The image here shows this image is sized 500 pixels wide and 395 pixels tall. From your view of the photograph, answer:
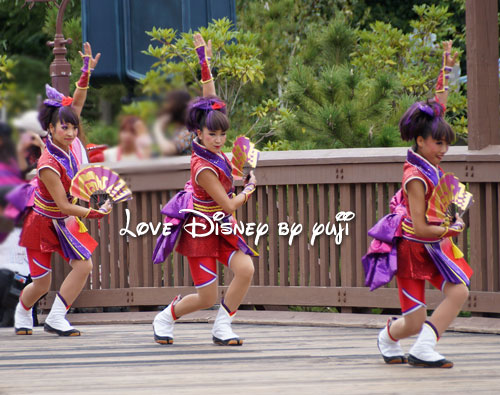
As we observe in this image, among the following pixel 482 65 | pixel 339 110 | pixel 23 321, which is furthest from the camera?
pixel 339 110

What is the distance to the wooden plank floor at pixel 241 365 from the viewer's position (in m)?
3.71

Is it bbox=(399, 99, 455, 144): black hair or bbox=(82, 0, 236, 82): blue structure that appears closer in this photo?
bbox=(399, 99, 455, 144): black hair

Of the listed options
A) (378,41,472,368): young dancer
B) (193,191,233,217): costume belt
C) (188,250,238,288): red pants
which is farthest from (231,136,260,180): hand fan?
(378,41,472,368): young dancer

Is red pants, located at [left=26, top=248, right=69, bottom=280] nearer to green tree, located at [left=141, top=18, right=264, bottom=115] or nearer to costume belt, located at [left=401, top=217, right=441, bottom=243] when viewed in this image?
costume belt, located at [left=401, top=217, right=441, bottom=243]

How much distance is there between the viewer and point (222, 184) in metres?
4.86

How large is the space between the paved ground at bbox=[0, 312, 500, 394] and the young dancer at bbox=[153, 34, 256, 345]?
0.65 ft

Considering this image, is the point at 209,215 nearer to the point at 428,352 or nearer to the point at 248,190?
the point at 248,190

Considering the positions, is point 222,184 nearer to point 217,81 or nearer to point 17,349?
point 17,349

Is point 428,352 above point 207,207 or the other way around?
the other way around

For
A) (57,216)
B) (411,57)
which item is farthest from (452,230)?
(411,57)

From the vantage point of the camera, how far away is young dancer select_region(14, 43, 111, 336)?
5.19m

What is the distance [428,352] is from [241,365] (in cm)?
91

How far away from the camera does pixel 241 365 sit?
4277 millimetres

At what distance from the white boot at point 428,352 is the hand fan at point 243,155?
1.35 meters
